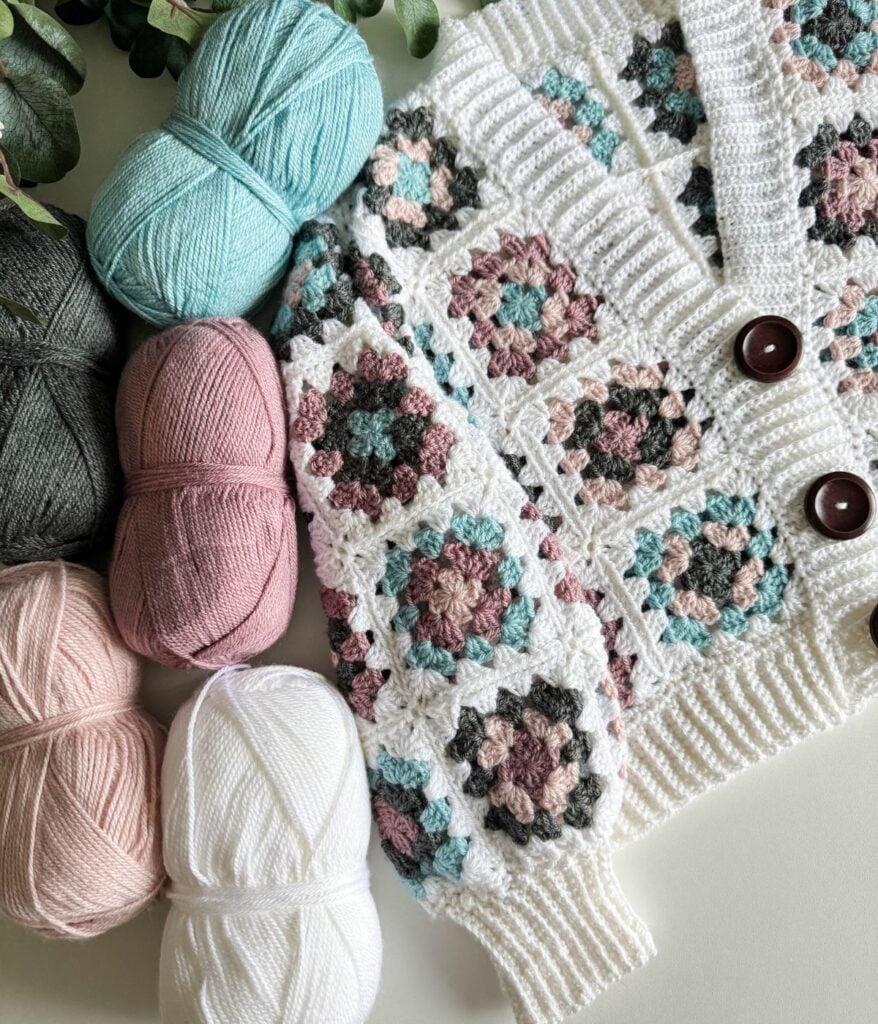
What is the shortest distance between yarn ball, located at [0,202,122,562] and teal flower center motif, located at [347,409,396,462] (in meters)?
0.21

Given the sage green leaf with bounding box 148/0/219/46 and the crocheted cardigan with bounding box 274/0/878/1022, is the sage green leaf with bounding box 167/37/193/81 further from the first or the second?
the crocheted cardigan with bounding box 274/0/878/1022

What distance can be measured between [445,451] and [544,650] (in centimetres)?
19

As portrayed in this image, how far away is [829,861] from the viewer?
0.79 m

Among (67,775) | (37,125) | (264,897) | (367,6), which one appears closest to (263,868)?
(264,897)

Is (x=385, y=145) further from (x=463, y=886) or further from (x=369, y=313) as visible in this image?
(x=463, y=886)

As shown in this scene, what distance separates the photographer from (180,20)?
0.78 m

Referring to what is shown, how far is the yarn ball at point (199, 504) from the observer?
28.2 inches

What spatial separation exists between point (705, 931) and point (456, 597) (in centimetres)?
39

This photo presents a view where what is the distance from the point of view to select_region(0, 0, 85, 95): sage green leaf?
2.52ft

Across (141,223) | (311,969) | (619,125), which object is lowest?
(311,969)

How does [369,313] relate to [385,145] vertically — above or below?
below

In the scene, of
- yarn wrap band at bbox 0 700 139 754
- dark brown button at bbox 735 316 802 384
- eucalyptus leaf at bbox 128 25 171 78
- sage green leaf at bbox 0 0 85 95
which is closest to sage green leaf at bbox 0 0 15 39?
sage green leaf at bbox 0 0 85 95

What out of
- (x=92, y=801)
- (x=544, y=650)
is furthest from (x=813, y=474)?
(x=92, y=801)

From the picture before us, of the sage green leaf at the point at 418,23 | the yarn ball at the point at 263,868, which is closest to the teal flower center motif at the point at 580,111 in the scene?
the sage green leaf at the point at 418,23
